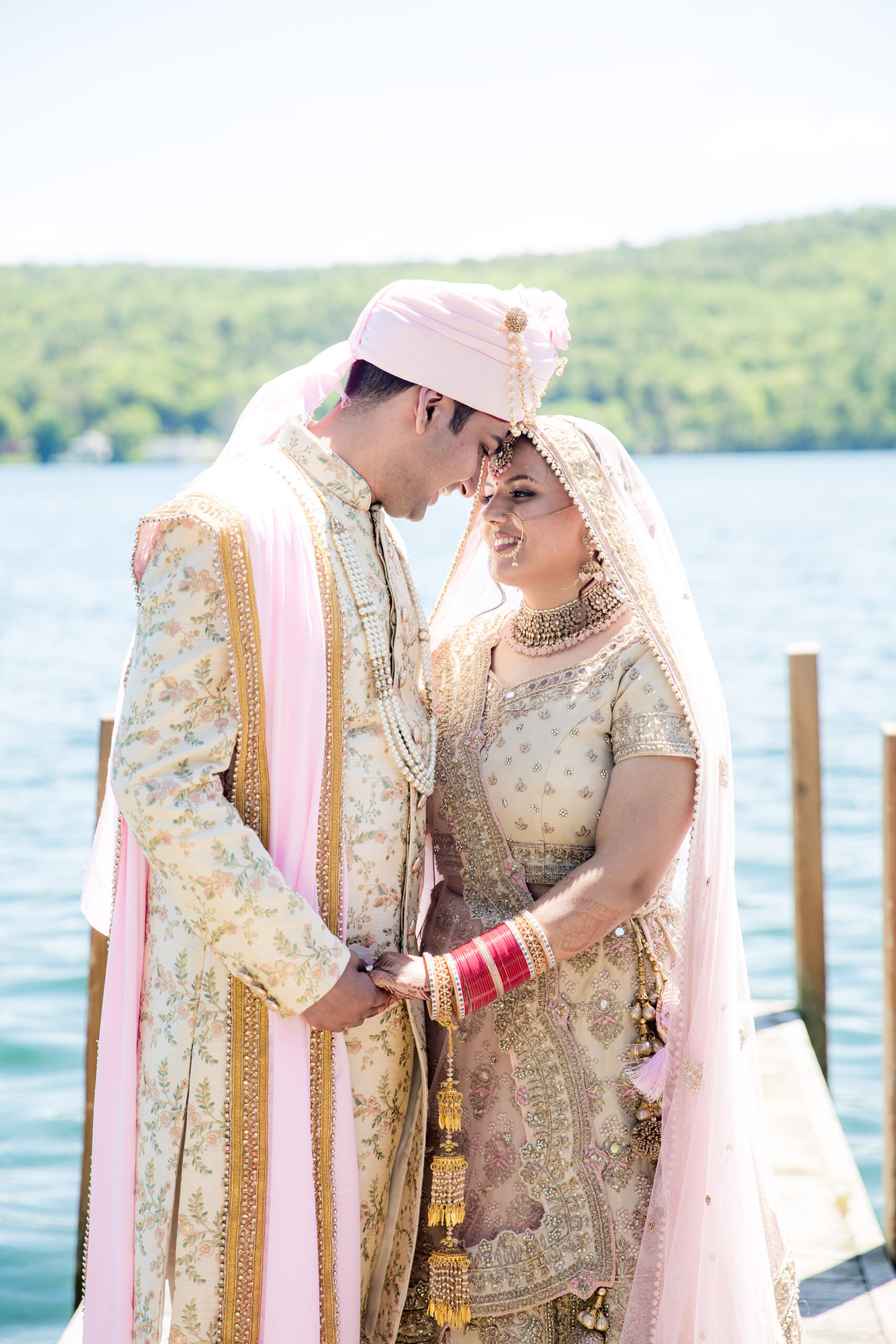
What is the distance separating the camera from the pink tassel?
88.6 inches

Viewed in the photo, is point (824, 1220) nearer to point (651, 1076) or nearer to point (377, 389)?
point (651, 1076)

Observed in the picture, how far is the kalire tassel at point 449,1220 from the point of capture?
2.19 meters

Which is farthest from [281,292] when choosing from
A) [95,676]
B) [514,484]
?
[514,484]

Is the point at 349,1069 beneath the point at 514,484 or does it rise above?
beneath

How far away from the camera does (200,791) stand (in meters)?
1.88

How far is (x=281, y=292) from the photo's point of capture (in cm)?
4022

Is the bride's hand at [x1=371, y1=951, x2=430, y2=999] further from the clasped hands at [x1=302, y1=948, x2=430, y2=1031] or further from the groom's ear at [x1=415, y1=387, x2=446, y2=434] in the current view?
the groom's ear at [x1=415, y1=387, x2=446, y2=434]

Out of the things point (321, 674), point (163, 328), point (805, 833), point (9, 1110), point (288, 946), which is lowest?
point (9, 1110)

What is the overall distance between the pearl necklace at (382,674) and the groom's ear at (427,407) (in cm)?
24

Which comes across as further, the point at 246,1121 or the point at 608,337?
the point at 608,337

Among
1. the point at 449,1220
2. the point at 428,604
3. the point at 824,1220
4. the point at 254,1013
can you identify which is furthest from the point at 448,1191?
the point at 428,604

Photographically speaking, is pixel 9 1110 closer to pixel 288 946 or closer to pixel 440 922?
pixel 440 922

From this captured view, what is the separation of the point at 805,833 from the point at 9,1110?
13.2 ft

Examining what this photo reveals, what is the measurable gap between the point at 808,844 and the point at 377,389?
13.1 ft
